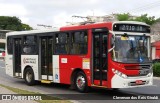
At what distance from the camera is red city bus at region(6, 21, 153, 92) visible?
14328 millimetres

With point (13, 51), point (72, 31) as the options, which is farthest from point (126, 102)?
point (13, 51)

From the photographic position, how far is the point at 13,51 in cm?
2109

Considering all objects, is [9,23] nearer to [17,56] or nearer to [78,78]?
[17,56]

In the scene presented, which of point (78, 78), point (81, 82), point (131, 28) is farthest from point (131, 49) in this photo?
point (78, 78)

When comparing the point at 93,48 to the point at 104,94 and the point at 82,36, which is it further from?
the point at 104,94

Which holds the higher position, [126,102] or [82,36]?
[82,36]

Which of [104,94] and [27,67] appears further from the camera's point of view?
[27,67]

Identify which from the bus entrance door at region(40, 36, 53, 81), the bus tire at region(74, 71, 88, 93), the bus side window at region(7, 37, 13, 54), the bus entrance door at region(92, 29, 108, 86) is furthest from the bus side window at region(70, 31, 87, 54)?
the bus side window at region(7, 37, 13, 54)

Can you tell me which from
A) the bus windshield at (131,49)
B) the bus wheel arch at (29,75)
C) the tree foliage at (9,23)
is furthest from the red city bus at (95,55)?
the tree foliage at (9,23)

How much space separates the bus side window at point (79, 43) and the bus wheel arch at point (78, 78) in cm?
82

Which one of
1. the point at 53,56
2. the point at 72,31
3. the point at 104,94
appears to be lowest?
the point at 104,94

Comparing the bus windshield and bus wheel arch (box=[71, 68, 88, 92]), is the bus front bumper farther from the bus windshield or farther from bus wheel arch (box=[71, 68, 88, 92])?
bus wheel arch (box=[71, 68, 88, 92])

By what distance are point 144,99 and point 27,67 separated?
8089 mm

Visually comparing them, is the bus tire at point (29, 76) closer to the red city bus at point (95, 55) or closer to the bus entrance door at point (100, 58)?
the red city bus at point (95, 55)
